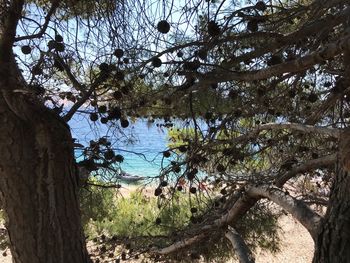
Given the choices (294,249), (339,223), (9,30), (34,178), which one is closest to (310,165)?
(339,223)

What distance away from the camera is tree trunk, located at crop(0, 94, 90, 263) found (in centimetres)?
224

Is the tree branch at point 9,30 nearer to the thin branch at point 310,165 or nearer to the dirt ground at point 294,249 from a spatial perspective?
the thin branch at point 310,165

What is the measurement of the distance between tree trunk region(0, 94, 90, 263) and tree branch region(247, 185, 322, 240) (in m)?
0.93

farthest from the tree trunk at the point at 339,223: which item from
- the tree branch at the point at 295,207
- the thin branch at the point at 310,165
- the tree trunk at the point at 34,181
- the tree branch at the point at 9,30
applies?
the tree branch at the point at 9,30

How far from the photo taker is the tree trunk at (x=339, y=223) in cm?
184

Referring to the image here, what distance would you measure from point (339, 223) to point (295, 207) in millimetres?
329

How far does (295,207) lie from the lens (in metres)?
2.18

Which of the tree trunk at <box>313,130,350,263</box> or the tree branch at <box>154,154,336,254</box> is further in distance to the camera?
the tree branch at <box>154,154,336,254</box>

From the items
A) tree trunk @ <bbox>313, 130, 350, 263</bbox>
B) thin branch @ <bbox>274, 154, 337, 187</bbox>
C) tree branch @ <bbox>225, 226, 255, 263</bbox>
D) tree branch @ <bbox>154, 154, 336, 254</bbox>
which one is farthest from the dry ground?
tree trunk @ <bbox>313, 130, 350, 263</bbox>

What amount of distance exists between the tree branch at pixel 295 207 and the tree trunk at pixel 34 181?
93 centimetres

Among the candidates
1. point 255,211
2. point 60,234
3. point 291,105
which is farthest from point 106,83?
point 255,211

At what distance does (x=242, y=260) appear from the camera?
248 centimetres

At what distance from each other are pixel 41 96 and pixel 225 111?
48.1 inches

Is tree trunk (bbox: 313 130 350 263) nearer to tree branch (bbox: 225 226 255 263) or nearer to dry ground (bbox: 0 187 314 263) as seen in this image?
tree branch (bbox: 225 226 255 263)
